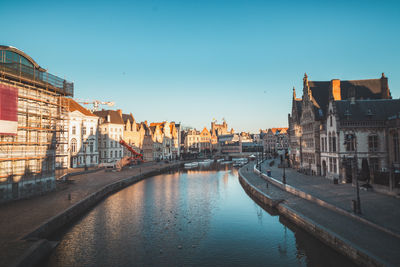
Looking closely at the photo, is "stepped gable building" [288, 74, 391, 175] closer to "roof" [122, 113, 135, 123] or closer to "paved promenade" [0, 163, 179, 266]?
"paved promenade" [0, 163, 179, 266]

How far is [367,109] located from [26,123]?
41.9 m

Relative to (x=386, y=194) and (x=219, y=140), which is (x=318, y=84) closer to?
(x=386, y=194)

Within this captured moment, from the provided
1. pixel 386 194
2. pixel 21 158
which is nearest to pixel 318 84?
pixel 386 194

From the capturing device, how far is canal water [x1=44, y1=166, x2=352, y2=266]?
15352 millimetres

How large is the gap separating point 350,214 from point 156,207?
19.2 metres

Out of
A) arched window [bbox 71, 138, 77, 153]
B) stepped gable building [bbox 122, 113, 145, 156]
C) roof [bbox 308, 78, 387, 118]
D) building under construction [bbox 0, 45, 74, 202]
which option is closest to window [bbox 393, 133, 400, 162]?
roof [bbox 308, 78, 387, 118]

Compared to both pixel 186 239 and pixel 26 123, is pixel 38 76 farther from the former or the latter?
pixel 186 239

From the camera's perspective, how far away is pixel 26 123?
83.4 feet

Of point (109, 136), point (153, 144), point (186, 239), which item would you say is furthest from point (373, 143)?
point (153, 144)

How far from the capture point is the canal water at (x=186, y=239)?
604 inches

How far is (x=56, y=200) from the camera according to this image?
81.7 ft

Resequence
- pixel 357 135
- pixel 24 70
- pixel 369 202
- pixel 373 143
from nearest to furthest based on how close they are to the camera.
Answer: pixel 369 202
pixel 24 70
pixel 373 143
pixel 357 135

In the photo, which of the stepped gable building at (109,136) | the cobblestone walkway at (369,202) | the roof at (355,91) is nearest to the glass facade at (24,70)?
the cobblestone walkway at (369,202)

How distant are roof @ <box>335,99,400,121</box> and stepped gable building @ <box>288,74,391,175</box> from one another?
15.5 ft
